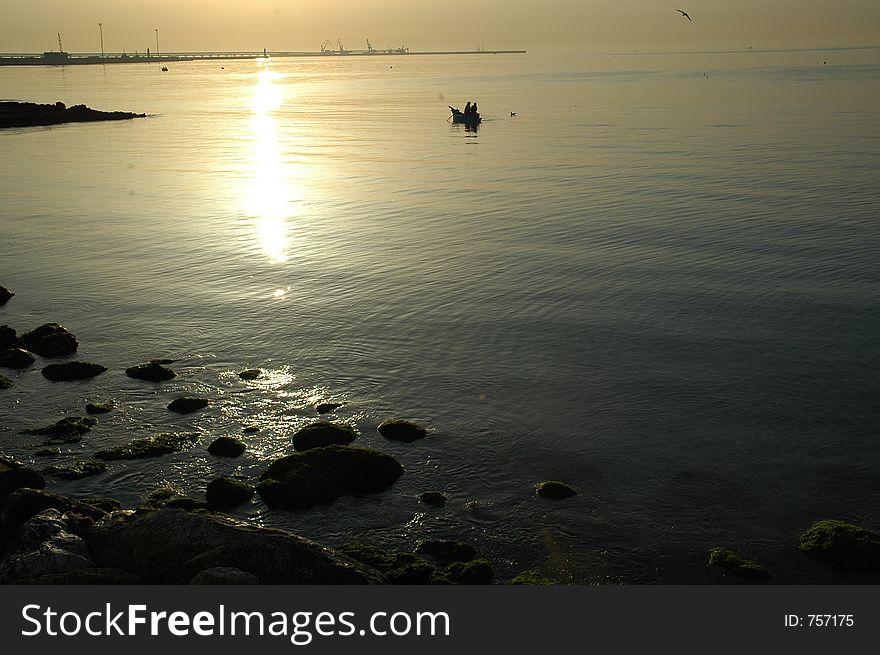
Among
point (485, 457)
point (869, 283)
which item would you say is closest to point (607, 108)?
point (869, 283)

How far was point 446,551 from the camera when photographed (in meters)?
16.6

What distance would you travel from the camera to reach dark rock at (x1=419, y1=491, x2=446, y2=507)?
60.9 feet

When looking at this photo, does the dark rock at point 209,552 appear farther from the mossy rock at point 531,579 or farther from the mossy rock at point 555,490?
the mossy rock at point 555,490

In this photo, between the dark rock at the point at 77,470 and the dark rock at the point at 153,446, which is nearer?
the dark rock at the point at 77,470


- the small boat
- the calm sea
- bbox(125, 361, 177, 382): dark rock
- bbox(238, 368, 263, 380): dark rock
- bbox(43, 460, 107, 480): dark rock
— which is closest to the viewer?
the calm sea

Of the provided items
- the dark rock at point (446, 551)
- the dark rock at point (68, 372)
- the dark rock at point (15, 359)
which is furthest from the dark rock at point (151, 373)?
the dark rock at point (446, 551)

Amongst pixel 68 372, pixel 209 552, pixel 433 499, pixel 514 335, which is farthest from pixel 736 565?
pixel 68 372

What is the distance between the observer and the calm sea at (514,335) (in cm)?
1841

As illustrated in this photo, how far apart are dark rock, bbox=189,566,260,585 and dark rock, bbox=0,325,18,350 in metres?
18.8

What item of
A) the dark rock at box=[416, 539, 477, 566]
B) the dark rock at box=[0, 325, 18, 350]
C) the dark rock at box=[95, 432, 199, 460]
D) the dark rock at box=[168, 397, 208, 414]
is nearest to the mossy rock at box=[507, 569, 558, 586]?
the dark rock at box=[416, 539, 477, 566]

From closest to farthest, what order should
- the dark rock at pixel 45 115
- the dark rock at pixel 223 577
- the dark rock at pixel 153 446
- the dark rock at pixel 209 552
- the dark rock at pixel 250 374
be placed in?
the dark rock at pixel 223 577 < the dark rock at pixel 209 552 < the dark rock at pixel 153 446 < the dark rock at pixel 250 374 < the dark rock at pixel 45 115

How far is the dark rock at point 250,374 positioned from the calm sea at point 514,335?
18.1 inches

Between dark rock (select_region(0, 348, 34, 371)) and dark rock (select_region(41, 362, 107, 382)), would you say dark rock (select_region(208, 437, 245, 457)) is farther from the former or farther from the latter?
dark rock (select_region(0, 348, 34, 371))

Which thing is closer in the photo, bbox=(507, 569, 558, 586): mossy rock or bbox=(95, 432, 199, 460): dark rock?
bbox=(507, 569, 558, 586): mossy rock
